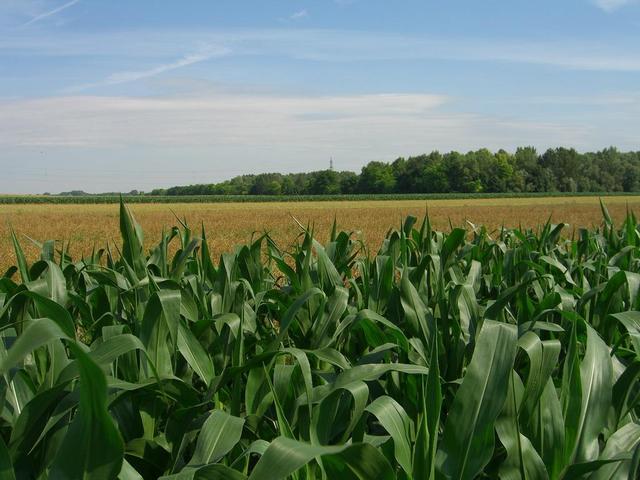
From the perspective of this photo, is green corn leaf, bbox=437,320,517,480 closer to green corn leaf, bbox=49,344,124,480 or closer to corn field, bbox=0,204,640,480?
corn field, bbox=0,204,640,480

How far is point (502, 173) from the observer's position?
304ft

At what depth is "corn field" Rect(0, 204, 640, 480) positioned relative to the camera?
1367 mm

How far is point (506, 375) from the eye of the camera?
1459 mm

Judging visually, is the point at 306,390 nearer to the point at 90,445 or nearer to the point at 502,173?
the point at 90,445

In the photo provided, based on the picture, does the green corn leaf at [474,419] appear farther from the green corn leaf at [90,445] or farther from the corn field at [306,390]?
the green corn leaf at [90,445]

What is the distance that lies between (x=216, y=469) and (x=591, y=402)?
984 millimetres

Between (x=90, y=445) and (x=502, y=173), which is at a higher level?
(x=502, y=173)

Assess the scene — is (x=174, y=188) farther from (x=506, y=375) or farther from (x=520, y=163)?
(x=506, y=375)

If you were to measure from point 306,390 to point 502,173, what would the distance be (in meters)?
95.0

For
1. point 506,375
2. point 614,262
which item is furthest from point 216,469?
point 614,262

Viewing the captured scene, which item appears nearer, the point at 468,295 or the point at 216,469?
the point at 216,469

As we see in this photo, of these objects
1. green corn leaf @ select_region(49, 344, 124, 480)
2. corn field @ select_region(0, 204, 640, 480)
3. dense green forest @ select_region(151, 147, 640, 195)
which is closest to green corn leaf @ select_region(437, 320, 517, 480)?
corn field @ select_region(0, 204, 640, 480)

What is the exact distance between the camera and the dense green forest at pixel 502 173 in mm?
91562

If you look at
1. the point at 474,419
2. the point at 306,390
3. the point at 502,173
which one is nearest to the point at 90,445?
the point at 306,390
